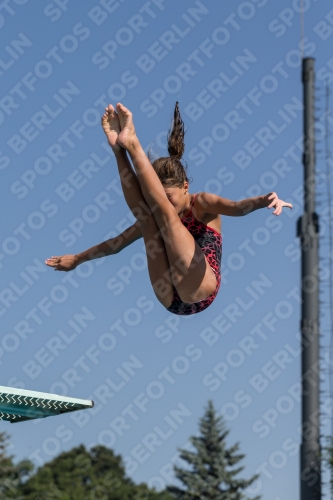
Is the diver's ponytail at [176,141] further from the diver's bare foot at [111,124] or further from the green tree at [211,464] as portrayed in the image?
the green tree at [211,464]

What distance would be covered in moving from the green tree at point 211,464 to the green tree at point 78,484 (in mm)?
13195

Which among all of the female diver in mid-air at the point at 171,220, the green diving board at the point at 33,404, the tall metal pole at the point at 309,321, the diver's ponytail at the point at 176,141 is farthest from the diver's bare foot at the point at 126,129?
the tall metal pole at the point at 309,321

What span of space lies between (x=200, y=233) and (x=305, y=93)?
64.4 feet

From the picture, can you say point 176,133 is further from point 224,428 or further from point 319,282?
point 224,428

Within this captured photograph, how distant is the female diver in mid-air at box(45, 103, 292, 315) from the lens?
20.8 feet

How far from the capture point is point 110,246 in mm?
7355

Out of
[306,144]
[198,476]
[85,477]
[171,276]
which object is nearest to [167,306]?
[171,276]

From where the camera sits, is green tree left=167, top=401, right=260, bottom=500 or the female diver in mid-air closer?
the female diver in mid-air

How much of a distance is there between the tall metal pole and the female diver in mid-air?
1552 cm

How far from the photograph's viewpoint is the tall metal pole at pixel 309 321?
22.2 meters

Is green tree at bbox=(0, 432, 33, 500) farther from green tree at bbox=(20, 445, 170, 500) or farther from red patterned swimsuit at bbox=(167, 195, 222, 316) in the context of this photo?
red patterned swimsuit at bbox=(167, 195, 222, 316)

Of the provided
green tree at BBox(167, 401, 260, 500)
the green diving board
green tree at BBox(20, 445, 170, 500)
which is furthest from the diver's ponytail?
green tree at BBox(20, 445, 170, 500)

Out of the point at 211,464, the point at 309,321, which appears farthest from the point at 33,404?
the point at 211,464

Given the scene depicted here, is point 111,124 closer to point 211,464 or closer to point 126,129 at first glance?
point 126,129
